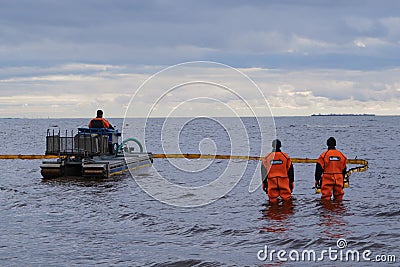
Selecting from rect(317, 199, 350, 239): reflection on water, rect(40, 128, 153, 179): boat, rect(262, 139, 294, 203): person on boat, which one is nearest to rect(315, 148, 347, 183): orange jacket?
rect(262, 139, 294, 203): person on boat

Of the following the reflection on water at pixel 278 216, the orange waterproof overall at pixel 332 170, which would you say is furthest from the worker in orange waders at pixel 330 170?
the reflection on water at pixel 278 216

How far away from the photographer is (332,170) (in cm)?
1587

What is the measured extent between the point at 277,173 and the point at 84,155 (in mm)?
11182

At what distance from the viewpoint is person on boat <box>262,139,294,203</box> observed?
1559 cm

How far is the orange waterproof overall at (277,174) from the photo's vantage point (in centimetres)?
1559

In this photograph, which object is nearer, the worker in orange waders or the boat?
the worker in orange waders

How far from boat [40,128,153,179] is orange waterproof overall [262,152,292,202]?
1002cm

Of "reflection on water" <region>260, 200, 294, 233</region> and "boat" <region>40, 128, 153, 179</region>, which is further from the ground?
"boat" <region>40, 128, 153, 179</region>

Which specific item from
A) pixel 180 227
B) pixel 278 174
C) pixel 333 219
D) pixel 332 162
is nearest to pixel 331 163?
pixel 332 162

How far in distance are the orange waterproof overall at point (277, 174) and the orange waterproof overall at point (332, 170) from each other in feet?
3.38

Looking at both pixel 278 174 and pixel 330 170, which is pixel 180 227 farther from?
pixel 330 170

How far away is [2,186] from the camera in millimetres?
23688

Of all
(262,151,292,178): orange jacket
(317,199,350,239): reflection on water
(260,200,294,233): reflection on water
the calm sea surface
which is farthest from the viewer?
(262,151,292,178): orange jacket

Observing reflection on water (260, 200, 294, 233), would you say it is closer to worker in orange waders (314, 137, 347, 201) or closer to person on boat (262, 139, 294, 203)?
person on boat (262, 139, 294, 203)
